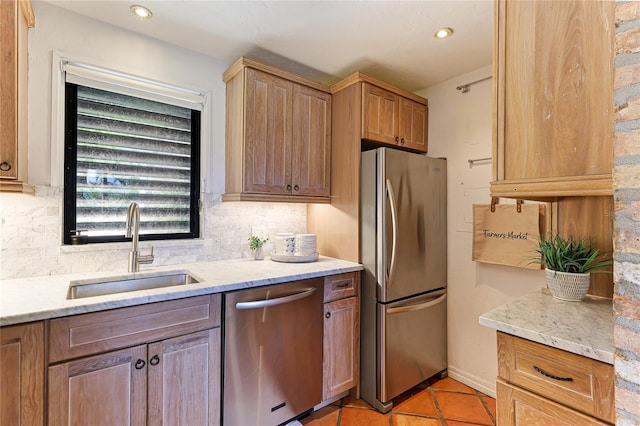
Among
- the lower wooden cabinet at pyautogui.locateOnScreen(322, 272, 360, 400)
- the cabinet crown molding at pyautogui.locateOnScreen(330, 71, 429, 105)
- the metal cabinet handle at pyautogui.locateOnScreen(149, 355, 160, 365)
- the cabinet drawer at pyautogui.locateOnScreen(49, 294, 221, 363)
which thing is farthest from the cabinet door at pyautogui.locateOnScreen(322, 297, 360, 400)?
the cabinet crown molding at pyautogui.locateOnScreen(330, 71, 429, 105)

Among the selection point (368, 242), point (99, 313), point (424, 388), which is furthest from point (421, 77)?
point (99, 313)

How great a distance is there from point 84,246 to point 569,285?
2575 mm

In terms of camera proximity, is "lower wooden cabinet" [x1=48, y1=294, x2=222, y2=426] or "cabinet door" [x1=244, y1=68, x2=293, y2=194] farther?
"cabinet door" [x1=244, y1=68, x2=293, y2=194]

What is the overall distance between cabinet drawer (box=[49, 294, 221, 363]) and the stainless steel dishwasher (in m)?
0.13

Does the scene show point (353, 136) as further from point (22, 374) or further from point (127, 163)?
point (22, 374)

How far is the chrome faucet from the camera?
1801 mm

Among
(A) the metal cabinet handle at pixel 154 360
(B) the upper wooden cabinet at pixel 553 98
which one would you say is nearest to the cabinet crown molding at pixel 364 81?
(B) the upper wooden cabinet at pixel 553 98

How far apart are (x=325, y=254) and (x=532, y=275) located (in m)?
1.49

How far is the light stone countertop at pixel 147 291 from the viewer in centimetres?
125

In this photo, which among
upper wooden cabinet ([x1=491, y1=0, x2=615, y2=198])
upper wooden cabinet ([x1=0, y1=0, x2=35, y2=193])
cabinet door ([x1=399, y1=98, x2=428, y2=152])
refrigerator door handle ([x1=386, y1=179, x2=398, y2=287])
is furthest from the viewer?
cabinet door ([x1=399, y1=98, x2=428, y2=152])

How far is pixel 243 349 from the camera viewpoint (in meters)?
1.71

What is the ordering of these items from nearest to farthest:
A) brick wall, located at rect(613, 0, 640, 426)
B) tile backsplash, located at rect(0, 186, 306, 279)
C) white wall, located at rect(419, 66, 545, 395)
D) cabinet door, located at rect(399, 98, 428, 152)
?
1. brick wall, located at rect(613, 0, 640, 426)
2. tile backsplash, located at rect(0, 186, 306, 279)
3. white wall, located at rect(419, 66, 545, 395)
4. cabinet door, located at rect(399, 98, 428, 152)

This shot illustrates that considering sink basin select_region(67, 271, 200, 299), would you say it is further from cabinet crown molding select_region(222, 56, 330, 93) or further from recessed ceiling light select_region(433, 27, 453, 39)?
recessed ceiling light select_region(433, 27, 453, 39)

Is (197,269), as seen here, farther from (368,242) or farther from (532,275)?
(532,275)
